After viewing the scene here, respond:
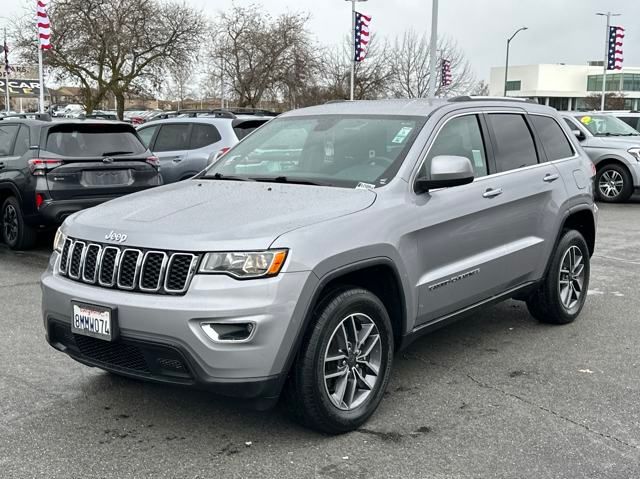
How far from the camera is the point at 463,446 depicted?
3756mm

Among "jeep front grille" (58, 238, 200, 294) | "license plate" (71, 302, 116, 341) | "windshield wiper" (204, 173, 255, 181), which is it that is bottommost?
"license plate" (71, 302, 116, 341)

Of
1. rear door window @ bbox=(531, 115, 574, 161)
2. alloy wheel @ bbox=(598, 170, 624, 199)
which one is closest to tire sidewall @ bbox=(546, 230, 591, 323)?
rear door window @ bbox=(531, 115, 574, 161)

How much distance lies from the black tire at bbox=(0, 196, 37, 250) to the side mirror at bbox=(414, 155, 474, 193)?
6.18 meters

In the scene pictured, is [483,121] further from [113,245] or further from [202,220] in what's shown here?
[113,245]

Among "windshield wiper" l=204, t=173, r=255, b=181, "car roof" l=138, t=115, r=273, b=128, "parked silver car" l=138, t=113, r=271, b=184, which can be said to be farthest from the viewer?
"car roof" l=138, t=115, r=273, b=128

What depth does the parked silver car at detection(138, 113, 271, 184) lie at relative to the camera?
11500 millimetres

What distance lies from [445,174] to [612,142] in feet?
39.3

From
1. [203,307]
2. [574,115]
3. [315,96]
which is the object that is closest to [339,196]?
[203,307]

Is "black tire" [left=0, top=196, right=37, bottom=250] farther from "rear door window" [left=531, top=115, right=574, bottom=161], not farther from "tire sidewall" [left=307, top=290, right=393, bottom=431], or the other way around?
"tire sidewall" [left=307, top=290, right=393, bottom=431]

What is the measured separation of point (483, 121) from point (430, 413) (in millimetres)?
2110

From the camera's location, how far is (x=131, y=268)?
3.60 meters

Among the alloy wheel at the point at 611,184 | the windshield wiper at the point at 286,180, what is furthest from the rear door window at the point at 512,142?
the alloy wheel at the point at 611,184

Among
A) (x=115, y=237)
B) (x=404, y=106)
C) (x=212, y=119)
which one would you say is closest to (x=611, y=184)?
(x=212, y=119)

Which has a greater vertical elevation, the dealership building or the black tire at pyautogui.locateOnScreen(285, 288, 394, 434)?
the dealership building
